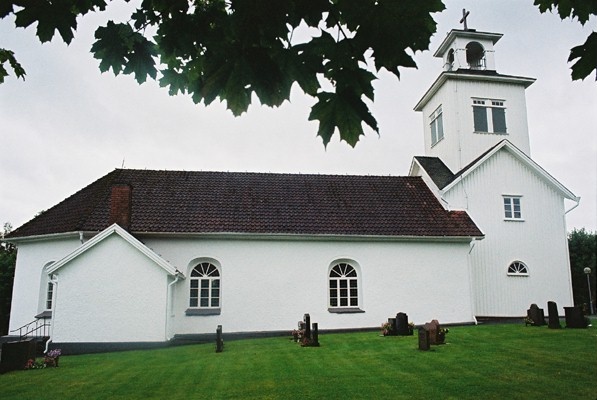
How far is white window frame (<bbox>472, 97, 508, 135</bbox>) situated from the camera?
77.5 ft

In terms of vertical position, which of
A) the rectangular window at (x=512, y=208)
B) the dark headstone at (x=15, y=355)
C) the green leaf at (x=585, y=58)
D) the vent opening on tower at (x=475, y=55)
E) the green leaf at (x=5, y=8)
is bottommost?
the dark headstone at (x=15, y=355)

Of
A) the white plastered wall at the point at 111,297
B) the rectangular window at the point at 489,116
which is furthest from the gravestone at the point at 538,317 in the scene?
the white plastered wall at the point at 111,297

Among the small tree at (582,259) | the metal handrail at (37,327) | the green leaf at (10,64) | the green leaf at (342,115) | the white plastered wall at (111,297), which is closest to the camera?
the green leaf at (342,115)

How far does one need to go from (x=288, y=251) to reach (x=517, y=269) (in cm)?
1001

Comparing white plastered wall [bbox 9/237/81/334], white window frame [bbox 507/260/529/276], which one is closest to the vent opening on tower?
white window frame [bbox 507/260/529/276]

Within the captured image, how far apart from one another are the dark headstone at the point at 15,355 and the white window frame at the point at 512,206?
61.2ft

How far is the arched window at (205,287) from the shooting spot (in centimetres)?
1817

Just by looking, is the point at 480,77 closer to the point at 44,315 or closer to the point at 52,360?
the point at 52,360

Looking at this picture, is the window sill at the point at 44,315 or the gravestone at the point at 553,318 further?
the window sill at the point at 44,315

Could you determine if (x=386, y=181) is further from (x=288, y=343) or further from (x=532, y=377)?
(x=532, y=377)

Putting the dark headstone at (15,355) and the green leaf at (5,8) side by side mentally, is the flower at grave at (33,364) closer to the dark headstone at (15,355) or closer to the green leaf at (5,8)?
the dark headstone at (15,355)

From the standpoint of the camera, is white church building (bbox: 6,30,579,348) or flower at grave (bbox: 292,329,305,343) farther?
white church building (bbox: 6,30,579,348)

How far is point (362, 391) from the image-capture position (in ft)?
28.1

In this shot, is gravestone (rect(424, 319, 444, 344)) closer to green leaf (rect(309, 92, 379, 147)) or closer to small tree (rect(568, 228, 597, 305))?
green leaf (rect(309, 92, 379, 147))
